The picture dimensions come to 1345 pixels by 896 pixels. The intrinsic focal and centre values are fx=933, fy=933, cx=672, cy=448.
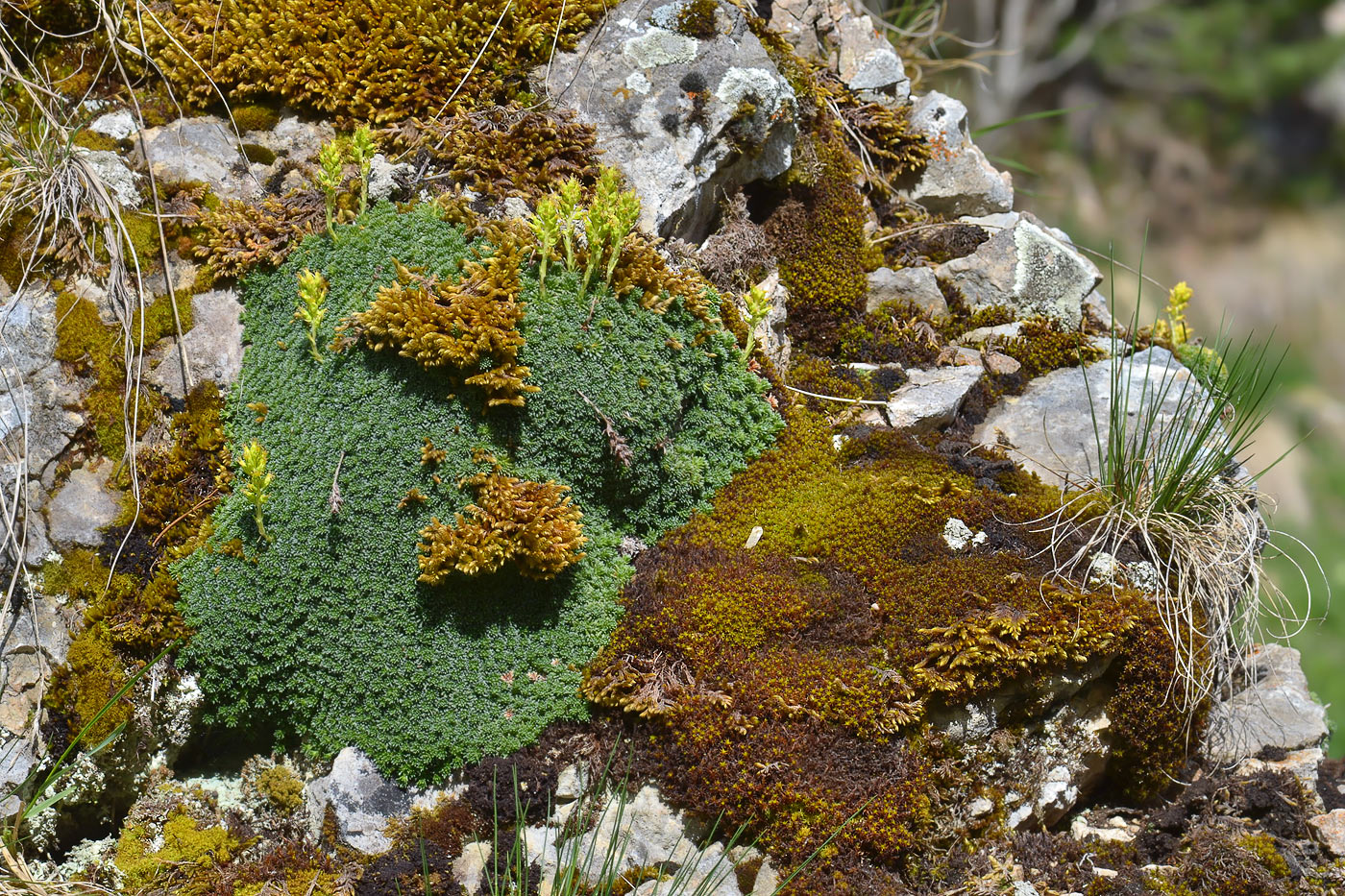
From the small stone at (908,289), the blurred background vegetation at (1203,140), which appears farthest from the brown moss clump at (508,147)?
the blurred background vegetation at (1203,140)

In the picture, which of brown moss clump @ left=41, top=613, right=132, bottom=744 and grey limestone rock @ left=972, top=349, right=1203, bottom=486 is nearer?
brown moss clump @ left=41, top=613, right=132, bottom=744

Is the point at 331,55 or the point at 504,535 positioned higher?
the point at 331,55

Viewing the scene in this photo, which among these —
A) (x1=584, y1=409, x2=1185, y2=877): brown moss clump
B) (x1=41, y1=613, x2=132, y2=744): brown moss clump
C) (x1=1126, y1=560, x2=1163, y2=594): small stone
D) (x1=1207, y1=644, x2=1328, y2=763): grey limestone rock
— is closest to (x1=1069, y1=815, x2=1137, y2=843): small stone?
(x1=584, y1=409, x2=1185, y2=877): brown moss clump

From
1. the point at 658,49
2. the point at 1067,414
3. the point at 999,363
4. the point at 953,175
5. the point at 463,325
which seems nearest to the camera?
the point at 463,325

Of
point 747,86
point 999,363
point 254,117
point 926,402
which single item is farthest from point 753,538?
point 254,117

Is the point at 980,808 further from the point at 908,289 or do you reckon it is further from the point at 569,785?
the point at 908,289

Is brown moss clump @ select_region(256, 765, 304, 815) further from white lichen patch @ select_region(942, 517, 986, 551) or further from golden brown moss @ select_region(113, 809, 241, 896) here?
white lichen patch @ select_region(942, 517, 986, 551)
